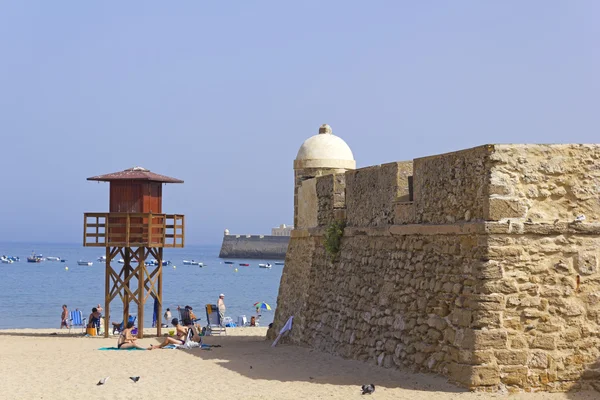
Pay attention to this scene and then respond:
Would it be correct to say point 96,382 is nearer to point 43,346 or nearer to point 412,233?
point 412,233

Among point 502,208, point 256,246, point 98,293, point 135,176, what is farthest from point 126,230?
point 256,246

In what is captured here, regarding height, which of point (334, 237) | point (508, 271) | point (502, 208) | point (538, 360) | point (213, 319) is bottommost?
point (213, 319)

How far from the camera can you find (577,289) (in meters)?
10.8

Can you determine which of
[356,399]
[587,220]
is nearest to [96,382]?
[356,399]

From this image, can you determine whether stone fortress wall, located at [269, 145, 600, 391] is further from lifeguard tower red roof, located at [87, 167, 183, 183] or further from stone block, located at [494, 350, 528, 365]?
lifeguard tower red roof, located at [87, 167, 183, 183]

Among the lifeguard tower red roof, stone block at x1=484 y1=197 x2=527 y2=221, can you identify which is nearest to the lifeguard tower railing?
the lifeguard tower red roof

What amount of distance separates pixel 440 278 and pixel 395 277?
1.54m

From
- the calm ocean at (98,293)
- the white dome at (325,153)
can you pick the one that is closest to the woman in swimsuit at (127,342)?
the white dome at (325,153)

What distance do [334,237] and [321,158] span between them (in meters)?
3.23

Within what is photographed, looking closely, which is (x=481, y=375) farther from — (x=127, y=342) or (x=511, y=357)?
(x=127, y=342)

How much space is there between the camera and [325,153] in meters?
18.8

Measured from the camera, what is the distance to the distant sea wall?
101 metres

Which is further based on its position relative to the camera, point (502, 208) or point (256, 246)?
point (256, 246)

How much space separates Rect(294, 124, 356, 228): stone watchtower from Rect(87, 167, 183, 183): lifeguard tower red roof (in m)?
3.75
